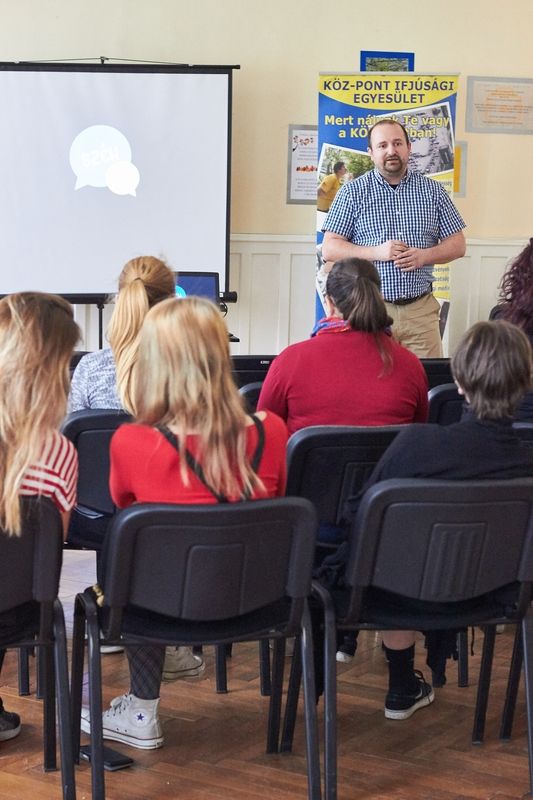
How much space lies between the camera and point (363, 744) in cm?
271

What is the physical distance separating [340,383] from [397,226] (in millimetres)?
2317

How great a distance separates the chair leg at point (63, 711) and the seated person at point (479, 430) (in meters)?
0.68

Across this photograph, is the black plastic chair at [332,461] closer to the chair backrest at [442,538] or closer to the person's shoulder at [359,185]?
the chair backrest at [442,538]

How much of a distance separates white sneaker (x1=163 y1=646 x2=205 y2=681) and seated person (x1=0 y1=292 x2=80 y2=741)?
1025mm

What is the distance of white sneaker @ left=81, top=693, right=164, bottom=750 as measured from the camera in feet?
8.66

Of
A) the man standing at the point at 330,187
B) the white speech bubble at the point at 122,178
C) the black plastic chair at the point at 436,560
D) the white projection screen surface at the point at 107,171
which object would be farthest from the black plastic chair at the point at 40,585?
the white speech bubble at the point at 122,178

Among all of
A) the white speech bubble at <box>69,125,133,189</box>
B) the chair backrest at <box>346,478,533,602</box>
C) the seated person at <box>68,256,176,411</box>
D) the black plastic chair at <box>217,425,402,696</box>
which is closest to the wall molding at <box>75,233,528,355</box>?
the white speech bubble at <box>69,125,133,189</box>

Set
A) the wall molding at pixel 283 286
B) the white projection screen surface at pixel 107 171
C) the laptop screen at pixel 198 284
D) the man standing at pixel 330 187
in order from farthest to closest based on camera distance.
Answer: the wall molding at pixel 283 286 < the white projection screen surface at pixel 107 171 < the man standing at pixel 330 187 < the laptop screen at pixel 198 284

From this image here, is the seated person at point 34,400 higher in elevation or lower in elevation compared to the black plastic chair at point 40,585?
higher

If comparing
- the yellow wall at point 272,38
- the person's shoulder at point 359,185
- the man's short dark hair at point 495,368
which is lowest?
the man's short dark hair at point 495,368

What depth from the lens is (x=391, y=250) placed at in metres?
4.90

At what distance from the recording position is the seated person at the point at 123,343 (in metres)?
2.86

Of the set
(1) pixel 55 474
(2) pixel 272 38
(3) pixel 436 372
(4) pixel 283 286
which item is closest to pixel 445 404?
(3) pixel 436 372

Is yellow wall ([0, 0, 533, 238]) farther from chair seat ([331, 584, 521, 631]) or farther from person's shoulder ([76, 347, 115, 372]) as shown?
chair seat ([331, 584, 521, 631])
